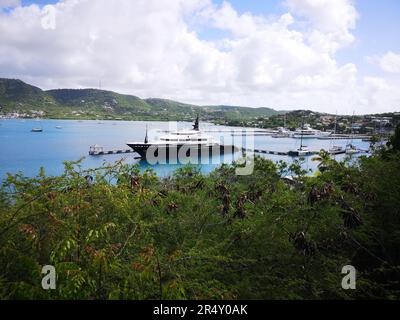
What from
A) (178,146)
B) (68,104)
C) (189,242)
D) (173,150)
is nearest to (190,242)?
(189,242)

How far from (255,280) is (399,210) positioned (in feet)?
9.60

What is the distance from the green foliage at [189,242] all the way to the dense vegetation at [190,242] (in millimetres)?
17

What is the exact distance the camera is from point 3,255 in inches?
131

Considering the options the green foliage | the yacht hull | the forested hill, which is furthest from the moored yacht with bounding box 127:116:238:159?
the forested hill

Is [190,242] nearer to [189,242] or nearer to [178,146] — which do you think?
[189,242]

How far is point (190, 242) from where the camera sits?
5.77m

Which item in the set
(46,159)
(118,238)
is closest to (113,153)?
(46,159)

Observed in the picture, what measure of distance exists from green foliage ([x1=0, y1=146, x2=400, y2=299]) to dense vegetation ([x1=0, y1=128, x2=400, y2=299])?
0.02 metres

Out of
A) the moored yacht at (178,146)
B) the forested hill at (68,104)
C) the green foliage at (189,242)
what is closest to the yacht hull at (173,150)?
the moored yacht at (178,146)

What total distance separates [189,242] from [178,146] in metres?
41.8

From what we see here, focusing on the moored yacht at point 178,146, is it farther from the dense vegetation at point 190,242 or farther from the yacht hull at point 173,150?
the dense vegetation at point 190,242

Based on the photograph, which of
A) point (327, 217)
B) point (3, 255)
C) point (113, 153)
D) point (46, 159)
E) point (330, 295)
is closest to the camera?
point (3, 255)
